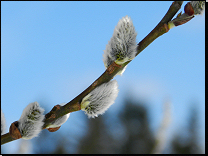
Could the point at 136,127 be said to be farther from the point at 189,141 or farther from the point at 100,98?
the point at 100,98

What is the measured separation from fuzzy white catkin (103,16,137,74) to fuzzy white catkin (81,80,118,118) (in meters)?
0.08

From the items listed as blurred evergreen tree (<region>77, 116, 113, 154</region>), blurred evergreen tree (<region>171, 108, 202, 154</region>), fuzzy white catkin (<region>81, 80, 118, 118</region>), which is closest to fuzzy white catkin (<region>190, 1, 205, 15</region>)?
fuzzy white catkin (<region>81, 80, 118, 118</region>)

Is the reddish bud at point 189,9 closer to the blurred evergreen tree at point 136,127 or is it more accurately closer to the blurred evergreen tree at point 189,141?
the blurred evergreen tree at point 136,127

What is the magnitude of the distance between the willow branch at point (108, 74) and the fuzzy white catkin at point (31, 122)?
0.09ft

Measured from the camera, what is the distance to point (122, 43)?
0.55 meters

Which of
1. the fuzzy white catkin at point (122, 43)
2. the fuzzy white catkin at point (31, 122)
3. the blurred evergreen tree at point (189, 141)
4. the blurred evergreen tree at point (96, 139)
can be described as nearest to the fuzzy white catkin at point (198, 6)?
the fuzzy white catkin at point (122, 43)

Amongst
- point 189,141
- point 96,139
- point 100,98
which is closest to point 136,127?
point 96,139

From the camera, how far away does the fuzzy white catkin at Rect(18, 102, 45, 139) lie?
612mm

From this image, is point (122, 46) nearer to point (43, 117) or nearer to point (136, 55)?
point (136, 55)

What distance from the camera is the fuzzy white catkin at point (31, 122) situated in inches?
24.1

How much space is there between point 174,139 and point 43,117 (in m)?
11.2

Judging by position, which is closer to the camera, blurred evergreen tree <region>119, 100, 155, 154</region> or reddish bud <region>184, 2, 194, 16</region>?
reddish bud <region>184, 2, 194, 16</region>

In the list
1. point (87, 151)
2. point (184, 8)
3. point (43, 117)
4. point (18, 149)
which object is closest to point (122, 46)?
point (184, 8)

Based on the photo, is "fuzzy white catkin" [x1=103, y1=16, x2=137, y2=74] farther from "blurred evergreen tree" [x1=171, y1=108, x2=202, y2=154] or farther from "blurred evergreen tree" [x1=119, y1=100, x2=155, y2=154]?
"blurred evergreen tree" [x1=171, y1=108, x2=202, y2=154]
